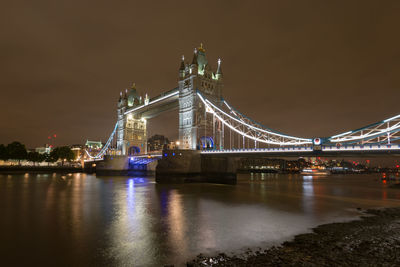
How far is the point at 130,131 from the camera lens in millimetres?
58406

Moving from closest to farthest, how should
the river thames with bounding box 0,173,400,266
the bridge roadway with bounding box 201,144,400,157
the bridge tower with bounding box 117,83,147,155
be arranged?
the river thames with bounding box 0,173,400,266
the bridge roadway with bounding box 201,144,400,157
the bridge tower with bounding box 117,83,147,155

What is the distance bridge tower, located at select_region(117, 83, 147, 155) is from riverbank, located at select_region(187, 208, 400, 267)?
166 ft

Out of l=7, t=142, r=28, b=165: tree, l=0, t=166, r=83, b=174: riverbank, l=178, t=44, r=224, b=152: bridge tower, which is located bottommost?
l=0, t=166, r=83, b=174: riverbank

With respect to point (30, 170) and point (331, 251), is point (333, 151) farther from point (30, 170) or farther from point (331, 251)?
point (30, 170)

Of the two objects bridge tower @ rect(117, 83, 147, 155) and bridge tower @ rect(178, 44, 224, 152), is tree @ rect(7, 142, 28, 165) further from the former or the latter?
bridge tower @ rect(178, 44, 224, 152)

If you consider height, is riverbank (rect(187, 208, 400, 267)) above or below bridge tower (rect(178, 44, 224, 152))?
below

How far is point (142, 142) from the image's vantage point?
6028 centimetres

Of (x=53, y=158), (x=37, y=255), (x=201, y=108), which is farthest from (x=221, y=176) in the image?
(x=53, y=158)

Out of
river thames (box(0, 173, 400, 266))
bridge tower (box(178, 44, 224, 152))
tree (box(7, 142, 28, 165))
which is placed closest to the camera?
river thames (box(0, 173, 400, 266))

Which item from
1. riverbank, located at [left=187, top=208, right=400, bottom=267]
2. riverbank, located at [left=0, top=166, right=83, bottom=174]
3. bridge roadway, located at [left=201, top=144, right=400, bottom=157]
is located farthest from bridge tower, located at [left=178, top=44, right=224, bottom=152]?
riverbank, located at [left=0, top=166, right=83, bottom=174]

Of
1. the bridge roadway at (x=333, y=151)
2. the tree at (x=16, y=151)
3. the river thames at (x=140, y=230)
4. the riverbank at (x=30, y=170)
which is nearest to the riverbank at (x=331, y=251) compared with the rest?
the river thames at (x=140, y=230)

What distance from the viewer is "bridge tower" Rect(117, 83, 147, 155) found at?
2274 inches

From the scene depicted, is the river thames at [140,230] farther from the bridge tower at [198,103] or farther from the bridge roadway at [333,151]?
the bridge tower at [198,103]

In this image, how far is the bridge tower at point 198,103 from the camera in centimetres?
3522
